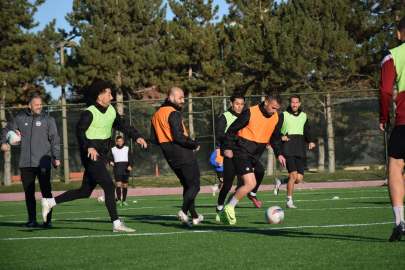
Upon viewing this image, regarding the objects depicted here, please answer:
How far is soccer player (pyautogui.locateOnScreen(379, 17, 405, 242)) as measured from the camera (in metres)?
4.28

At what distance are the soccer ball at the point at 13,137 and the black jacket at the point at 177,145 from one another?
7.59 feet

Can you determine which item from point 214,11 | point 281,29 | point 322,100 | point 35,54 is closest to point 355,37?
point 281,29

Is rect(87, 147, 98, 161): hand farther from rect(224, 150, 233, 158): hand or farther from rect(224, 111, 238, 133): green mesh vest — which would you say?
rect(224, 111, 238, 133): green mesh vest

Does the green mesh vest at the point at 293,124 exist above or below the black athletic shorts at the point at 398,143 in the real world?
above

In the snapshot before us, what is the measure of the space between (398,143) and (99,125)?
12.5ft

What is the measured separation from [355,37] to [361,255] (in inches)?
869

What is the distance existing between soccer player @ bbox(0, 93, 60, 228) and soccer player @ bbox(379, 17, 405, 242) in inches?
198

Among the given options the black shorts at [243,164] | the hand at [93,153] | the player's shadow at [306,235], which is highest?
the hand at [93,153]

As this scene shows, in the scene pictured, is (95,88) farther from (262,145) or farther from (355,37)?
(355,37)

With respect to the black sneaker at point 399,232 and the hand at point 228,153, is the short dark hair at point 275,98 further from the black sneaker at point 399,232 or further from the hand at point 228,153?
the black sneaker at point 399,232

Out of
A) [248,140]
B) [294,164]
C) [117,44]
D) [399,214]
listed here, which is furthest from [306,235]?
[117,44]

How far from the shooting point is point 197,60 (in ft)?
87.3

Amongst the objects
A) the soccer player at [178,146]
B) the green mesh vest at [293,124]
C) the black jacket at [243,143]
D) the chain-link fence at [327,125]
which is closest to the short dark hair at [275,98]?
the black jacket at [243,143]

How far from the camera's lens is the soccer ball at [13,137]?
7219mm
